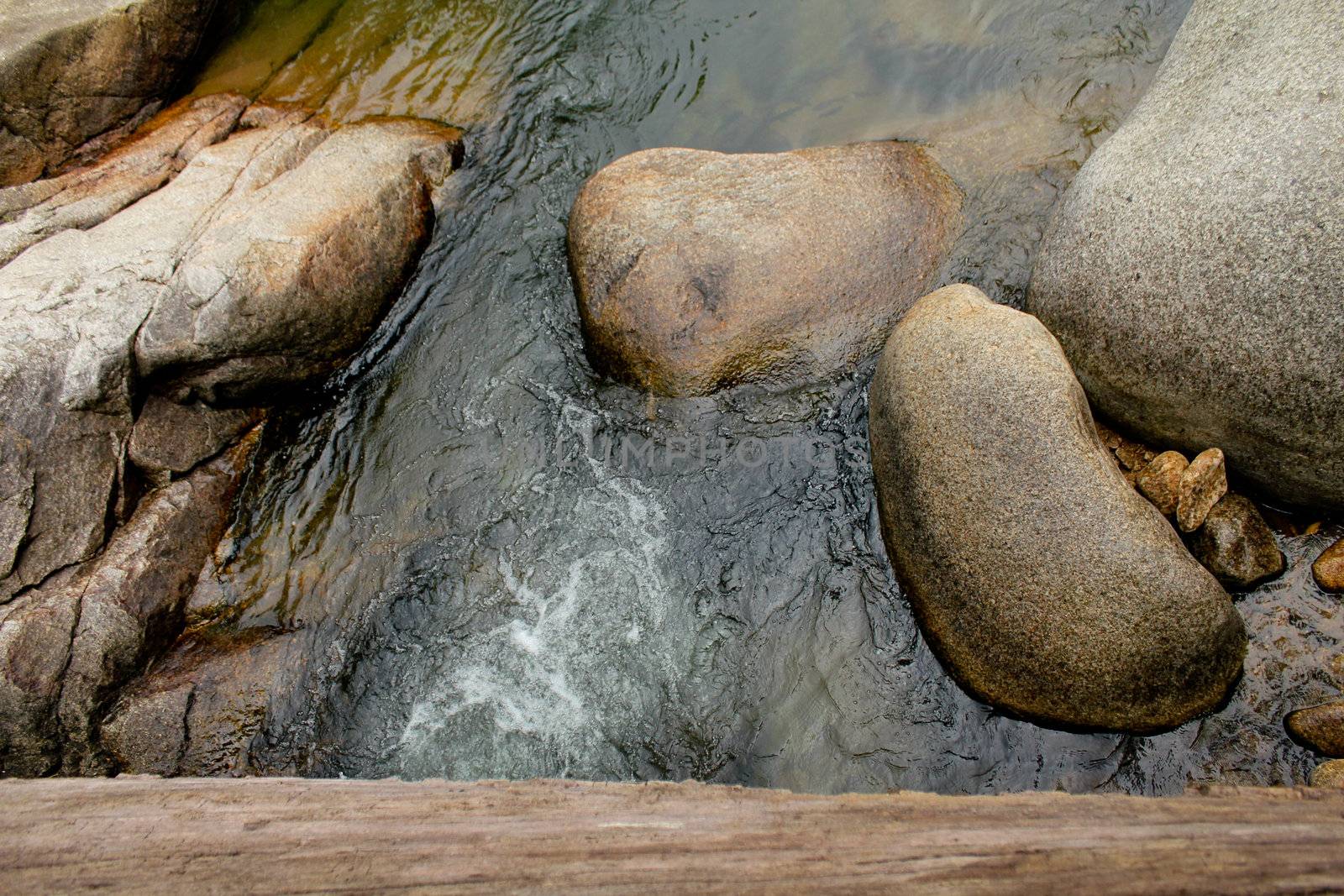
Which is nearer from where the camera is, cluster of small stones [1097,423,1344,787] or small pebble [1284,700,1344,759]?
small pebble [1284,700,1344,759]

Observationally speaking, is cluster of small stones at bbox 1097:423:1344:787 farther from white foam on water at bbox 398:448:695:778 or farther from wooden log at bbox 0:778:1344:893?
white foam on water at bbox 398:448:695:778

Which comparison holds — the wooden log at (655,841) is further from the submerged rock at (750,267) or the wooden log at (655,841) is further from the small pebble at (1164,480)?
the submerged rock at (750,267)

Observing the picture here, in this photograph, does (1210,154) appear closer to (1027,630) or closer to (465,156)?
(1027,630)

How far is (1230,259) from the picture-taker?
3.49 meters

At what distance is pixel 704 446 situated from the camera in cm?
455

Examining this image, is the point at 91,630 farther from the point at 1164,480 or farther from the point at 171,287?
the point at 1164,480

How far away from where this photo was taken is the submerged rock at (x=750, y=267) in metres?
4.56

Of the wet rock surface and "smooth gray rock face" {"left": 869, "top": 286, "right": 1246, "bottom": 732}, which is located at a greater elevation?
the wet rock surface

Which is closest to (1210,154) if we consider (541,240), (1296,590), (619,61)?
(1296,590)

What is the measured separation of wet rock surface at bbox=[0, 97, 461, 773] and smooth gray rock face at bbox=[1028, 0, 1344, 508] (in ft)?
14.2

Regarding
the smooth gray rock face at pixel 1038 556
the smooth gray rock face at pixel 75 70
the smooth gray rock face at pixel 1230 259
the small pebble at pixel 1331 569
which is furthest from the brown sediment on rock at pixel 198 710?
the small pebble at pixel 1331 569

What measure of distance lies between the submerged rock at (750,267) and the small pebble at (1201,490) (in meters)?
1.73

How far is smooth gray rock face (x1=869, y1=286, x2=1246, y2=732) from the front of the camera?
3234 mm

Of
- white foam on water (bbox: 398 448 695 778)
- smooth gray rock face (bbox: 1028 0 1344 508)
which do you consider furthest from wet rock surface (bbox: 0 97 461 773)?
smooth gray rock face (bbox: 1028 0 1344 508)
